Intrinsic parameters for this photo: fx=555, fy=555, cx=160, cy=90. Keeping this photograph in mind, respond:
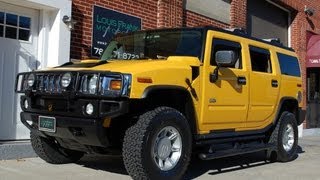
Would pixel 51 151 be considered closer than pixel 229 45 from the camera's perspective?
Yes

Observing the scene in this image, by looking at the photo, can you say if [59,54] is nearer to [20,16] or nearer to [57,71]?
[20,16]

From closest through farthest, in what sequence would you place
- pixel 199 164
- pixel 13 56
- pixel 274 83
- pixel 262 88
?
pixel 262 88
pixel 199 164
pixel 274 83
pixel 13 56

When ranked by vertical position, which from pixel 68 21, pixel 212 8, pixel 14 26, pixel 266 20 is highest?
pixel 266 20

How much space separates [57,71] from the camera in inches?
265

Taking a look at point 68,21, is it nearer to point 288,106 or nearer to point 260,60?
point 260,60

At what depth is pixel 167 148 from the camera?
6715 millimetres

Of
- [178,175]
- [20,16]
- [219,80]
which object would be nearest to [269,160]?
[219,80]

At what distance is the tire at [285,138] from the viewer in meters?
9.33

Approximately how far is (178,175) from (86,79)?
165 centimetres

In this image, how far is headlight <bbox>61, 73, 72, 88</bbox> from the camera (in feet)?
21.2

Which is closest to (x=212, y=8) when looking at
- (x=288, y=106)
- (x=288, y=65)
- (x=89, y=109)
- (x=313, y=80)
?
(x=288, y=65)

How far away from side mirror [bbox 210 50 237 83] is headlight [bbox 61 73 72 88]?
6.40 ft

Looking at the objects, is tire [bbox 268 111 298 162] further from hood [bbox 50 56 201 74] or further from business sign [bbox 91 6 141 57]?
business sign [bbox 91 6 141 57]

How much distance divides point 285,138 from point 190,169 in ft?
7.31
